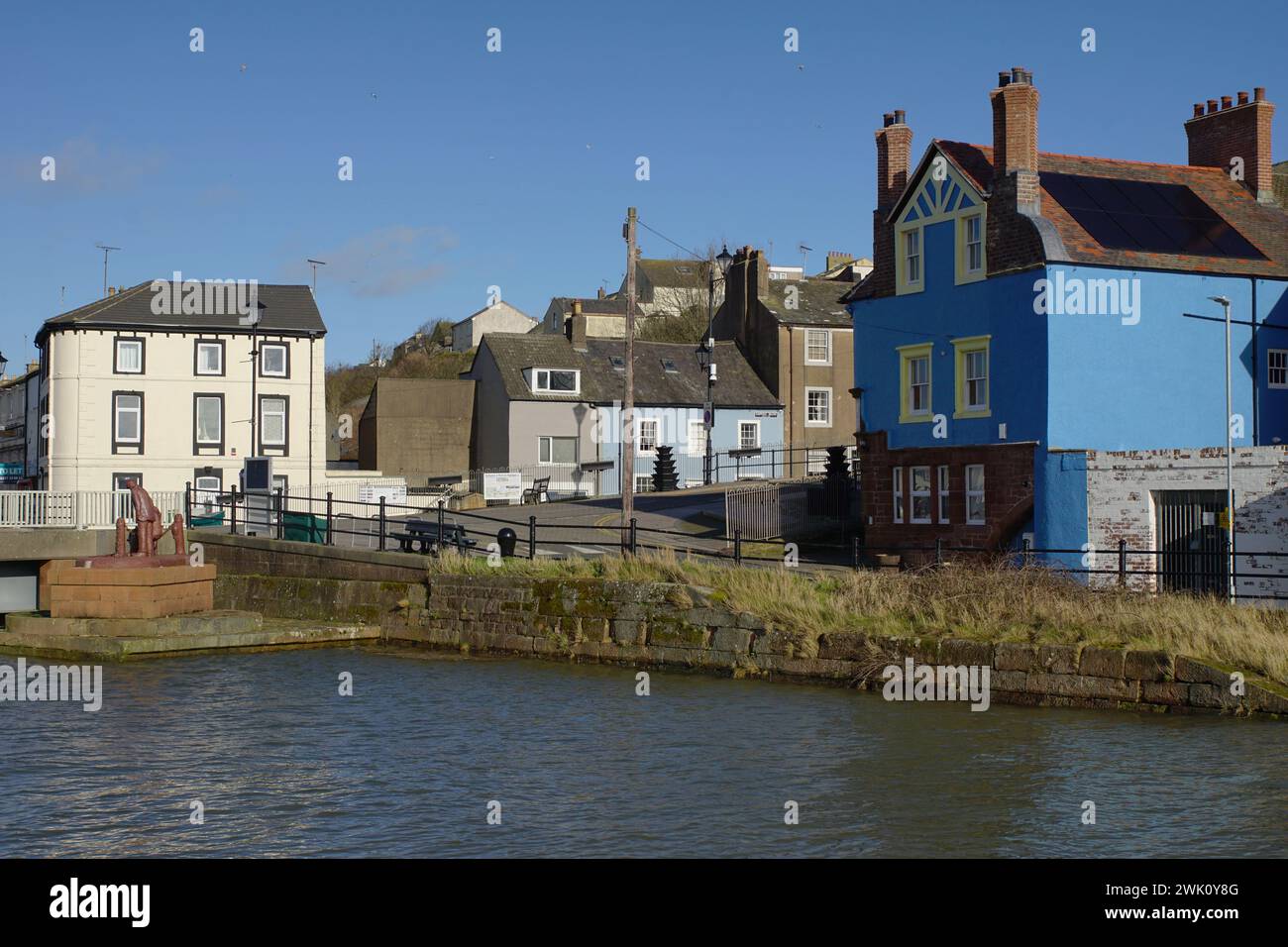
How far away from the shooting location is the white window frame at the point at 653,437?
59.7 meters

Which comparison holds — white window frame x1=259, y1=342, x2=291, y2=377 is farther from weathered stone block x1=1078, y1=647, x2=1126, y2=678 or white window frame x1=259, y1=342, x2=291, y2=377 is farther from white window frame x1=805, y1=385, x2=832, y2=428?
weathered stone block x1=1078, y1=647, x2=1126, y2=678

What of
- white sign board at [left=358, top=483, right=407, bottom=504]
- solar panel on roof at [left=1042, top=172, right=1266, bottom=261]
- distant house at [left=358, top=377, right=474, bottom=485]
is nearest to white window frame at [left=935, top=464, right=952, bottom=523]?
solar panel on roof at [left=1042, top=172, right=1266, bottom=261]

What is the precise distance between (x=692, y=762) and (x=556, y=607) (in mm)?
10165

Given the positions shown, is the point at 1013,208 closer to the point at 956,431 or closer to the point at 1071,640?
the point at 956,431

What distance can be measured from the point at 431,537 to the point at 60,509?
10991 mm

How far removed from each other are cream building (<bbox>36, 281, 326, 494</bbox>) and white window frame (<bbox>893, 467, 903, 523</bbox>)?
2528 centimetres

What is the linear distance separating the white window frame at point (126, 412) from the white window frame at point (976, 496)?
33352mm

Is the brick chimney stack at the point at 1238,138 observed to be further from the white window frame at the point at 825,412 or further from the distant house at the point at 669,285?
the distant house at the point at 669,285

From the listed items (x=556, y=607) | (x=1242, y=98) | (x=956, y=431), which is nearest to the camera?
(x=556, y=607)

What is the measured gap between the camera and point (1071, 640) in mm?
19625

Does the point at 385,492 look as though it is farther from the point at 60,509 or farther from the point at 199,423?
the point at 60,509

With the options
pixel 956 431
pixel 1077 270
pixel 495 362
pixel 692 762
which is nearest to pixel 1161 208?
pixel 1077 270

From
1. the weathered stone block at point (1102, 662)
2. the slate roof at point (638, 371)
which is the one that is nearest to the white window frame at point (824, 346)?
the slate roof at point (638, 371)
